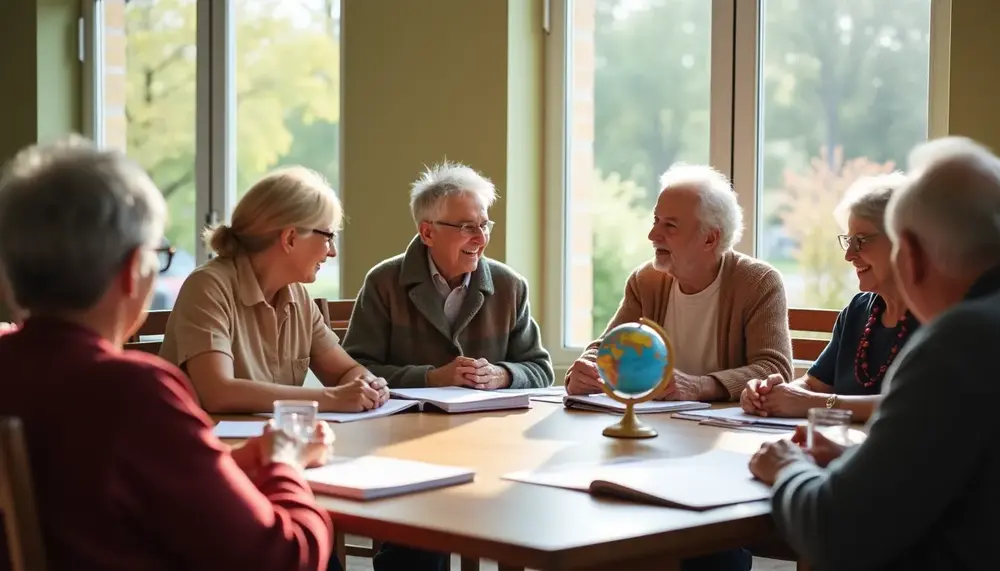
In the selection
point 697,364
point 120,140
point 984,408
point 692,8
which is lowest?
point 697,364

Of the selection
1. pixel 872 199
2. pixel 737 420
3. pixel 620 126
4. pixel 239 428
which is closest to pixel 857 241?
pixel 872 199

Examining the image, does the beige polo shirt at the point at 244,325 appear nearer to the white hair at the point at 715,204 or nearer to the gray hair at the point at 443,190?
the gray hair at the point at 443,190

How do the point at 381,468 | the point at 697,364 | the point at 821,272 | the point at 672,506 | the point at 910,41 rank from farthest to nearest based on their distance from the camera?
the point at 821,272, the point at 910,41, the point at 697,364, the point at 381,468, the point at 672,506

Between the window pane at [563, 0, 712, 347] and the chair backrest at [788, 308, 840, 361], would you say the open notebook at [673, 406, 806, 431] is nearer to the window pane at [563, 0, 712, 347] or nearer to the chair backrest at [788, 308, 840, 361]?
the chair backrest at [788, 308, 840, 361]

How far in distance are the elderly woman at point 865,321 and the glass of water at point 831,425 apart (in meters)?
0.73

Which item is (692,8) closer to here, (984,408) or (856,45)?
(856,45)

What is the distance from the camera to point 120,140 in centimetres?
600

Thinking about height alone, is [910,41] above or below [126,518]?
above

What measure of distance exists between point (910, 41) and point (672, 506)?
8.41 ft

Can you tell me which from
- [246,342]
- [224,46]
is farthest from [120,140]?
[246,342]

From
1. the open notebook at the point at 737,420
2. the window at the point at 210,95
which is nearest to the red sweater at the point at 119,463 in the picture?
the open notebook at the point at 737,420

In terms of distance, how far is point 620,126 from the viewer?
14.6 feet

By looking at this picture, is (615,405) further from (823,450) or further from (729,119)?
(729,119)

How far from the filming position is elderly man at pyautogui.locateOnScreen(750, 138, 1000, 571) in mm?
1435
